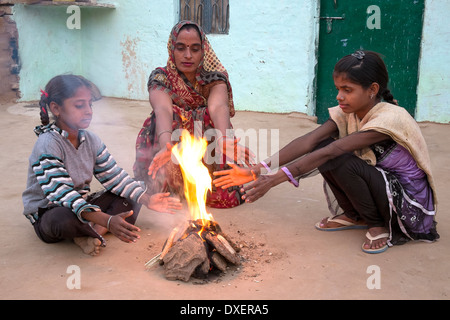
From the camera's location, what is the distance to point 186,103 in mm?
4070

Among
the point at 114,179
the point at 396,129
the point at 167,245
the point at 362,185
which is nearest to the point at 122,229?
the point at 167,245

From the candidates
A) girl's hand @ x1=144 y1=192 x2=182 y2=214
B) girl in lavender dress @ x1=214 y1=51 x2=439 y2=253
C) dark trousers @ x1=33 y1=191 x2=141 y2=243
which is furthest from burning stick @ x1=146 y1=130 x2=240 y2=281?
dark trousers @ x1=33 y1=191 x2=141 y2=243

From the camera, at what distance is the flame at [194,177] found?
3191 millimetres

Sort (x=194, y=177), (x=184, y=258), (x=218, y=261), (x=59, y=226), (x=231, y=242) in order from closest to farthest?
(x=184, y=258)
(x=218, y=261)
(x=59, y=226)
(x=231, y=242)
(x=194, y=177)

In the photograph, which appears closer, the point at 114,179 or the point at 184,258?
the point at 184,258

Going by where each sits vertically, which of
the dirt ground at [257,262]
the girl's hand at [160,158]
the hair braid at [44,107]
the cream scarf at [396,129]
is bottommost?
the dirt ground at [257,262]

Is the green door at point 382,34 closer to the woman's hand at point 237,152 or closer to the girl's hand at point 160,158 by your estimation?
the woman's hand at point 237,152

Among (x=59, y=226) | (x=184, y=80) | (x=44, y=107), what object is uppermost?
(x=184, y=80)

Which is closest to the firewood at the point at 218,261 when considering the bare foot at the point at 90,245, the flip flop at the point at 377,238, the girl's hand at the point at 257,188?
the girl's hand at the point at 257,188

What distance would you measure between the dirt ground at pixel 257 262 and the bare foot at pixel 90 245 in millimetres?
39

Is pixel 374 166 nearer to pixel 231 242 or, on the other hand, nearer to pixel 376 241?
pixel 376 241

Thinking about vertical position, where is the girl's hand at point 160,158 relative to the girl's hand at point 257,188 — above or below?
above

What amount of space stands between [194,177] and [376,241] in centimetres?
129

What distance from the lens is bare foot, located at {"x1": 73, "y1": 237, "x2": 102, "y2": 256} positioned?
296 cm
